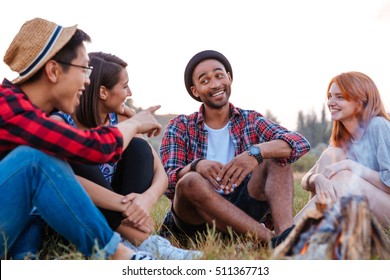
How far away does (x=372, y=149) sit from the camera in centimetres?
425

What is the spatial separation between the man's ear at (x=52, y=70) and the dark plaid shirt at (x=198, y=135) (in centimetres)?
151

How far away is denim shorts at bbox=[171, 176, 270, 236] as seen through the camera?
4180mm

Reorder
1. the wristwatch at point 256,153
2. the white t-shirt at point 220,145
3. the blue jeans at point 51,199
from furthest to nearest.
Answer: the white t-shirt at point 220,145 → the wristwatch at point 256,153 → the blue jeans at point 51,199

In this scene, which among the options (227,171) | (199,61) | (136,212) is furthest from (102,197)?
(199,61)

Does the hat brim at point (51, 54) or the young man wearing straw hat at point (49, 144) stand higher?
the hat brim at point (51, 54)

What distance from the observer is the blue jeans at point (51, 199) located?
261cm

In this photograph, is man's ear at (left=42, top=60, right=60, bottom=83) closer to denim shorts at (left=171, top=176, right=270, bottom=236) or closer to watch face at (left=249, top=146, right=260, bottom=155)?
watch face at (left=249, top=146, right=260, bottom=155)

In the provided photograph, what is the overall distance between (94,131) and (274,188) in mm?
1673

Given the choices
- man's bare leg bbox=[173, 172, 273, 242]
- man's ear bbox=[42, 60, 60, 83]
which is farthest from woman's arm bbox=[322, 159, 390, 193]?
man's ear bbox=[42, 60, 60, 83]

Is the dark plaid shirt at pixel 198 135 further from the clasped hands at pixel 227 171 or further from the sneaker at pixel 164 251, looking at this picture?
the sneaker at pixel 164 251

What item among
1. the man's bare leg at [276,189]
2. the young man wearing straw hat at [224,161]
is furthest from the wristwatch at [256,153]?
the man's bare leg at [276,189]

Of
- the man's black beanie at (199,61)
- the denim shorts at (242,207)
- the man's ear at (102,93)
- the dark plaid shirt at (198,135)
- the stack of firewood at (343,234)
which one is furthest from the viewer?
the man's black beanie at (199,61)

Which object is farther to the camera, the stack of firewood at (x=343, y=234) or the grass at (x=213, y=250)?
the grass at (x=213, y=250)
